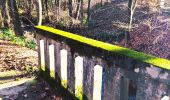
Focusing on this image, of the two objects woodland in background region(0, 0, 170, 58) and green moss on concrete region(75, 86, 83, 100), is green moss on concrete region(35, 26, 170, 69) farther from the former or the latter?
woodland in background region(0, 0, 170, 58)

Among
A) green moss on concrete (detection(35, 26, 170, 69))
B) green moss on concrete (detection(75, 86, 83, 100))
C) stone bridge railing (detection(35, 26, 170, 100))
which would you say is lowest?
green moss on concrete (detection(75, 86, 83, 100))

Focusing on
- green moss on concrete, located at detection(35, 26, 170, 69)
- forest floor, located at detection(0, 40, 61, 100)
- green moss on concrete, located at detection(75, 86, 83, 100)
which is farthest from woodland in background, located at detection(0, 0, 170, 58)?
green moss on concrete, located at detection(35, 26, 170, 69)

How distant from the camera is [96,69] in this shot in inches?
150

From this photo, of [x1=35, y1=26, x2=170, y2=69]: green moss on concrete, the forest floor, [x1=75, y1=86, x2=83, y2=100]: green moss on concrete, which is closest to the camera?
[x1=35, y1=26, x2=170, y2=69]: green moss on concrete

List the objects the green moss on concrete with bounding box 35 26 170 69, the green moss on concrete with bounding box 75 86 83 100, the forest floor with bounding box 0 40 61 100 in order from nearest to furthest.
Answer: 1. the green moss on concrete with bounding box 35 26 170 69
2. the green moss on concrete with bounding box 75 86 83 100
3. the forest floor with bounding box 0 40 61 100

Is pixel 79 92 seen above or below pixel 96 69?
below

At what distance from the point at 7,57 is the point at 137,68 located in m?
7.39

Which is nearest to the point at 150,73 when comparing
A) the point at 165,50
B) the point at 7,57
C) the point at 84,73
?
the point at 84,73

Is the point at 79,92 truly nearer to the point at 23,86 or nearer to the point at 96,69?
the point at 96,69

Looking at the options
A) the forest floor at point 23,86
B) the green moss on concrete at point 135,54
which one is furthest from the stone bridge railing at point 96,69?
the forest floor at point 23,86

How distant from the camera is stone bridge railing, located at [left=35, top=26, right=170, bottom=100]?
9.40 ft

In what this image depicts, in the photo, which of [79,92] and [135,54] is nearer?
[135,54]

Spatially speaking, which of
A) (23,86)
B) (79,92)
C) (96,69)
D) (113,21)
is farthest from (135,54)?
(113,21)

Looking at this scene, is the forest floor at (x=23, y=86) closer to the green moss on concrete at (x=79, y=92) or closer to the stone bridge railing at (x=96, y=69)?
the stone bridge railing at (x=96, y=69)
